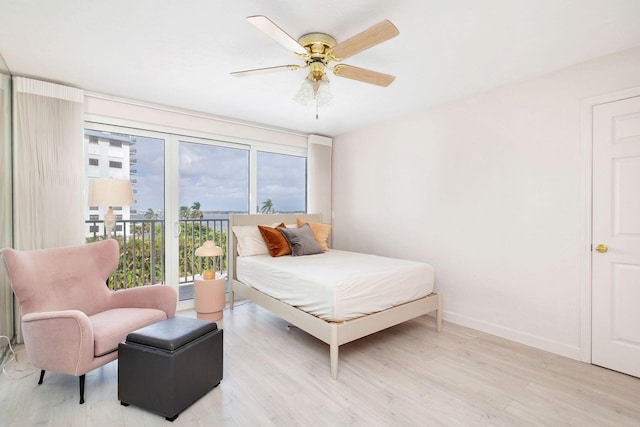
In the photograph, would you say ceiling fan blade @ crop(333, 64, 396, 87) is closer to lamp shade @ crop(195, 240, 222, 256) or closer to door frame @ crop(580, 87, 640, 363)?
door frame @ crop(580, 87, 640, 363)

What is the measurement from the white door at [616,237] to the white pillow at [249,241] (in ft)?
11.0

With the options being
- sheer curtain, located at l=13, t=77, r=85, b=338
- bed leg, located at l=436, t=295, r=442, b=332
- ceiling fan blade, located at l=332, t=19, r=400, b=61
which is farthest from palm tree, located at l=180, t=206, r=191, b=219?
bed leg, located at l=436, t=295, r=442, b=332

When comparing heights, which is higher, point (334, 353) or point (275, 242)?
point (275, 242)

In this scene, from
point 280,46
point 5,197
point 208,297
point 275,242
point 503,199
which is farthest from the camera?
point 275,242

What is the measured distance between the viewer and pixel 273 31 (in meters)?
1.76

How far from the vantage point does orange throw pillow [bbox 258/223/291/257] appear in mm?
3643

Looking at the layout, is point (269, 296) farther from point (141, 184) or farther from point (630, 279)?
point (630, 279)

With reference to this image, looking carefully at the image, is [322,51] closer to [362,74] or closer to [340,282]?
[362,74]

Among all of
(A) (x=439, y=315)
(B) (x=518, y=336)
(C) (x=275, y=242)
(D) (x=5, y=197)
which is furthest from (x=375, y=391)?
(D) (x=5, y=197)

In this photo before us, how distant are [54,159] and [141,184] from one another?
0.87 metres

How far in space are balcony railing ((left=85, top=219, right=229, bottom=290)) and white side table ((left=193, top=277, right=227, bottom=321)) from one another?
657 millimetres

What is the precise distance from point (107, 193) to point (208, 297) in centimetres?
146

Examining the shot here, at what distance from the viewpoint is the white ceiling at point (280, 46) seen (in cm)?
190

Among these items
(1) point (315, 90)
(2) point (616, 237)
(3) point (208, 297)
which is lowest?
Answer: (3) point (208, 297)
